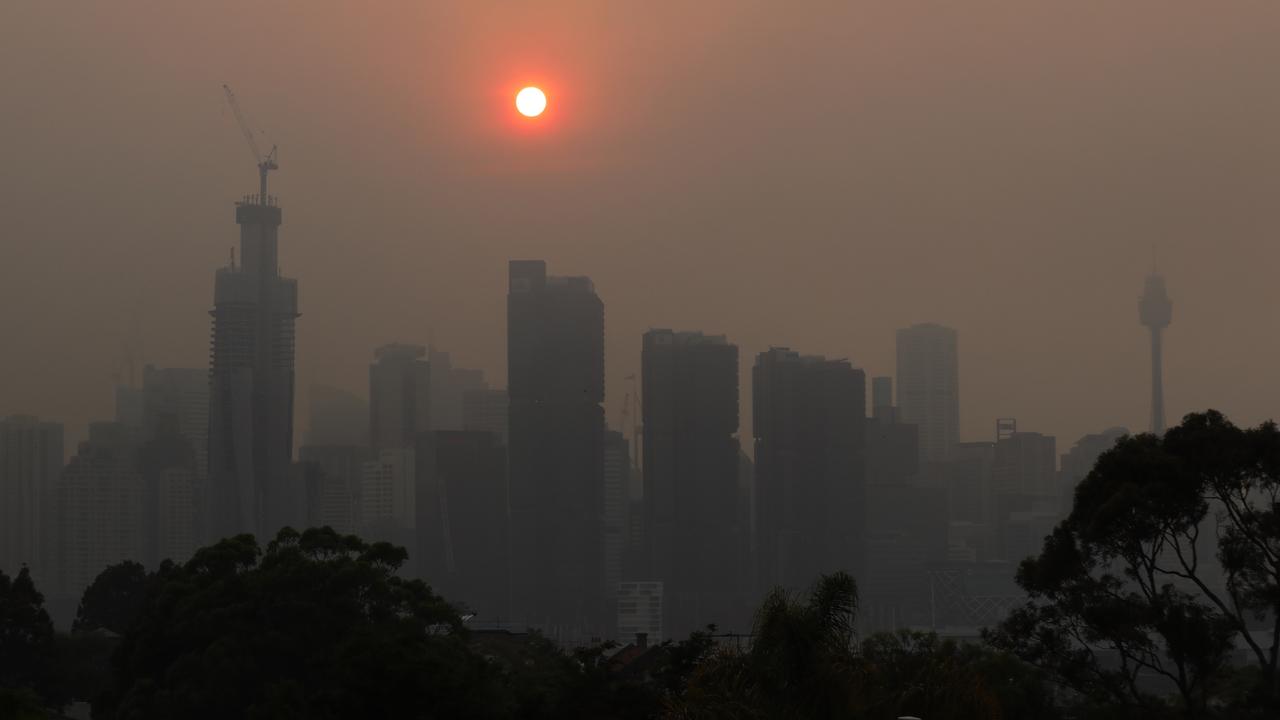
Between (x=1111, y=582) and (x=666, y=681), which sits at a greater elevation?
(x=1111, y=582)

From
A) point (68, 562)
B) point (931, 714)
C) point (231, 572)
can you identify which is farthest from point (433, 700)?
point (68, 562)

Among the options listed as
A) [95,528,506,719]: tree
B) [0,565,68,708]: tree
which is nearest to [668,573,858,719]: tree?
[95,528,506,719]: tree

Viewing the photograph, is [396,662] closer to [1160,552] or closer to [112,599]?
[1160,552]

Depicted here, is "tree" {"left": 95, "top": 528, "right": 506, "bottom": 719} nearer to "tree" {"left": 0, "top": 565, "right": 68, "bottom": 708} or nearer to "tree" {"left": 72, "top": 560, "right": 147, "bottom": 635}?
"tree" {"left": 0, "top": 565, "right": 68, "bottom": 708}

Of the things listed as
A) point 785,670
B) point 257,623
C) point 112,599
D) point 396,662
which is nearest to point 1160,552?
point 785,670

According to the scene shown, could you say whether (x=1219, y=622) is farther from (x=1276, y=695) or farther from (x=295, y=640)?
(x=295, y=640)

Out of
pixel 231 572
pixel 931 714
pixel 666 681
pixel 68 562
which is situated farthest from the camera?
pixel 68 562

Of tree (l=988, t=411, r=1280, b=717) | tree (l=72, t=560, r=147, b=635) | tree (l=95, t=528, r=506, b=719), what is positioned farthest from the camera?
tree (l=72, t=560, r=147, b=635)
